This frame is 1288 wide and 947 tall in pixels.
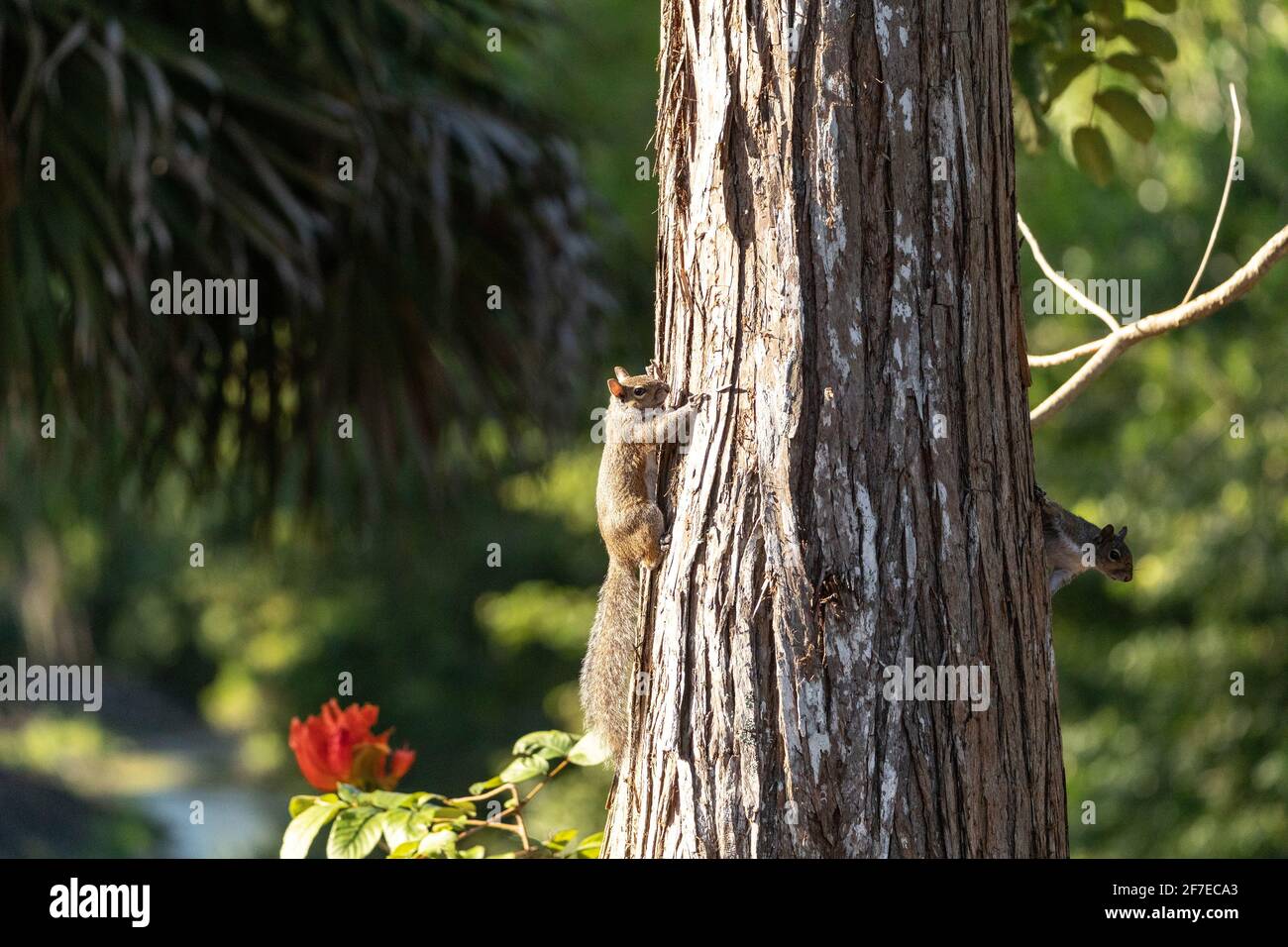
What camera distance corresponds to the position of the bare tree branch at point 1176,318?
214 cm

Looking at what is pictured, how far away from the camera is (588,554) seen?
10.7 metres

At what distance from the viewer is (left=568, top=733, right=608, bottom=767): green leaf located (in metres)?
2.17

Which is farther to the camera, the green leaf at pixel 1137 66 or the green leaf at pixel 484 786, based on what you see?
the green leaf at pixel 1137 66

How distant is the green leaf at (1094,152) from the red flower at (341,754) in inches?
74.1

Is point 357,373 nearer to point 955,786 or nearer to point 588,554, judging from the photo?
point 955,786

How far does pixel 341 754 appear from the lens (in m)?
2.36

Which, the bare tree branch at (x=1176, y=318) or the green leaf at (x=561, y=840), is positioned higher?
the bare tree branch at (x=1176, y=318)

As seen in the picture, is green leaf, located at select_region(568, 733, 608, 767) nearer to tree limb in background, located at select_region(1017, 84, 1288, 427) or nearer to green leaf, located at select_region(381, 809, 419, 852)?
green leaf, located at select_region(381, 809, 419, 852)
